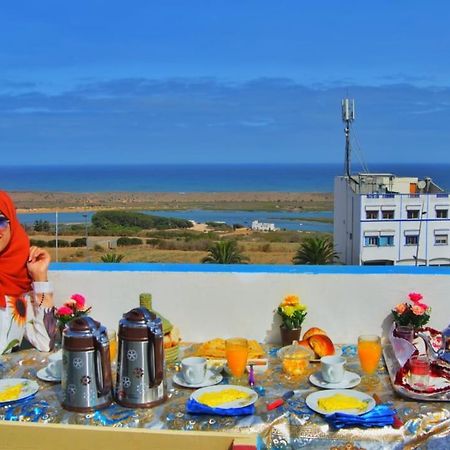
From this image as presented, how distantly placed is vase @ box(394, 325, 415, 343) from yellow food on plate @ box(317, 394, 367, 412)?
75cm

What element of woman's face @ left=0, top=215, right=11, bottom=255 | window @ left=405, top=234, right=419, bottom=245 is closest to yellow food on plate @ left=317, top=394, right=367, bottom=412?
woman's face @ left=0, top=215, right=11, bottom=255

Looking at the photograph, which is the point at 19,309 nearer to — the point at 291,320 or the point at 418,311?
the point at 291,320

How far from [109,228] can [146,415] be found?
2688 centimetres

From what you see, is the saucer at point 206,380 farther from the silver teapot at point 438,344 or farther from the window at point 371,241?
the window at point 371,241

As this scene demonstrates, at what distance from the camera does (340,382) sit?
2.37 metres

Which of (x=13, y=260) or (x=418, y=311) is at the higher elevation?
(x=13, y=260)

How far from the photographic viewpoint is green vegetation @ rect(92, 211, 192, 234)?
27898mm

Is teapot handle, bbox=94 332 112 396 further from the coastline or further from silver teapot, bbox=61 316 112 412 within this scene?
the coastline

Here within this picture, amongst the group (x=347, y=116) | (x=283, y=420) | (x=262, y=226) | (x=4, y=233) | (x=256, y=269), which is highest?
(x=347, y=116)

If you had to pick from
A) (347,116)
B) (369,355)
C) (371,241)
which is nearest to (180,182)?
(371,241)

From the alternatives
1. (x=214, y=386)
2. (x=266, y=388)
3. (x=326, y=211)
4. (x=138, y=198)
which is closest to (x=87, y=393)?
(x=214, y=386)

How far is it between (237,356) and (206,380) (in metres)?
0.15

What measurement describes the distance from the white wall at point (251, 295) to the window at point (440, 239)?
1809 centimetres

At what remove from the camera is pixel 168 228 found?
1261 inches
